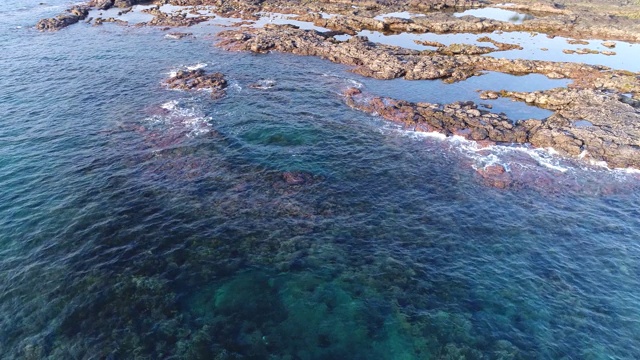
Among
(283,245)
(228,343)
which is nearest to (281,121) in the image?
(283,245)

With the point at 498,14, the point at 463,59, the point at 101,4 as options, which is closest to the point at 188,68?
the point at 463,59

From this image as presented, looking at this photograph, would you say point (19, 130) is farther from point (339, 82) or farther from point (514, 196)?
point (514, 196)

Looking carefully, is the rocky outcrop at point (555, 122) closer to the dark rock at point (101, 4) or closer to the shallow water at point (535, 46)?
the shallow water at point (535, 46)

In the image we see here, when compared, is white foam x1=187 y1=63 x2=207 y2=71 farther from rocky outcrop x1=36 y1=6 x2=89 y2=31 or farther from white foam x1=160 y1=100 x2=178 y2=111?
rocky outcrop x1=36 y1=6 x2=89 y2=31

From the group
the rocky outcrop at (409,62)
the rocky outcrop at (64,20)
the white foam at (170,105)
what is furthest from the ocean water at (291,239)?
the rocky outcrop at (64,20)

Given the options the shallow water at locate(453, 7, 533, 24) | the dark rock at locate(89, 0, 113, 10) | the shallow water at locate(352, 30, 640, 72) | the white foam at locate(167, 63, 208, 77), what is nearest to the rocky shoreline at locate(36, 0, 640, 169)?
the dark rock at locate(89, 0, 113, 10)
